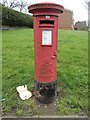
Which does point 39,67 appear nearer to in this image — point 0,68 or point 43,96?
point 43,96

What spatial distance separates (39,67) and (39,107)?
0.89m

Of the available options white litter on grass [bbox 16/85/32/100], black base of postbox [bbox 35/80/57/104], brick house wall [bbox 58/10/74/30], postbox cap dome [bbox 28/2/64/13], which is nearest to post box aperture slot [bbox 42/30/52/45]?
postbox cap dome [bbox 28/2/64/13]

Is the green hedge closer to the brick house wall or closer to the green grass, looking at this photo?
the green grass

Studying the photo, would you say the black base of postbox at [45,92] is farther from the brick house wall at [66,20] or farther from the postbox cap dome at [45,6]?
the brick house wall at [66,20]

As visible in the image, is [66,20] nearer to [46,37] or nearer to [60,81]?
[60,81]

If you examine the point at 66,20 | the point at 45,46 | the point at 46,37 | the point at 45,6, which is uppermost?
the point at 66,20

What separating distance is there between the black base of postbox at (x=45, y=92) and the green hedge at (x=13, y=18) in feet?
37.7

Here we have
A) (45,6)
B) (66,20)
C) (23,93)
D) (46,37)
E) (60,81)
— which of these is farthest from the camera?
(66,20)

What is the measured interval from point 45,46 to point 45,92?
102 cm

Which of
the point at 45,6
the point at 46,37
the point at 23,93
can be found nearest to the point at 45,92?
the point at 23,93

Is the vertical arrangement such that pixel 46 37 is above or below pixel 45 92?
above

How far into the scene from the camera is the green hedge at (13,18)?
12567 millimetres

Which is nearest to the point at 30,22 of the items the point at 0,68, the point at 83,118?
the point at 0,68

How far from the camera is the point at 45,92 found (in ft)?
8.87
